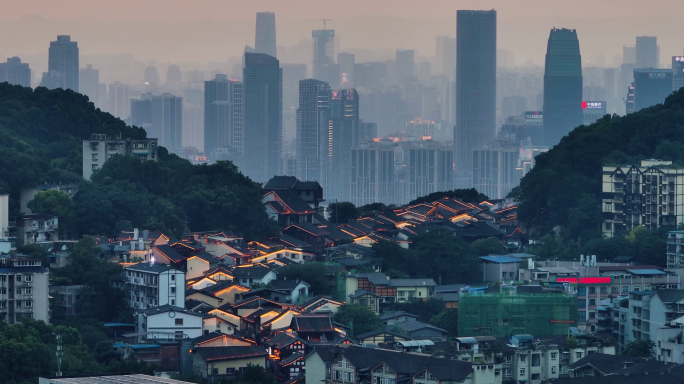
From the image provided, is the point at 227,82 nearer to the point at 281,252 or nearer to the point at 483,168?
the point at 483,168

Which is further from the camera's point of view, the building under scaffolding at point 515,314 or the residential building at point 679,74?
the residential building at point 679,74

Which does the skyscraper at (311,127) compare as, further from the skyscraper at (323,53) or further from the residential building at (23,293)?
the residential building at (23,293)

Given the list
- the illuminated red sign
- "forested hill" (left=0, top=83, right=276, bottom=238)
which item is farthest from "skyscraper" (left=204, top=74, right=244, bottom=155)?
the illuminated red sign

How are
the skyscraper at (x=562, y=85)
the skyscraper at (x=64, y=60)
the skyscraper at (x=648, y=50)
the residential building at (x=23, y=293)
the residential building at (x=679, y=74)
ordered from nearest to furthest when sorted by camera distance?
the residential building at (x=23, y=293)
the skyscraper at (x=64, y=60)
the residential building at (x=679, y=74)
the skyscraper at (x=562, y=85)
the skyscraper at (x=648, y=50)

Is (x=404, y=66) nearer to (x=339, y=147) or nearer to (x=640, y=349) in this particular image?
(x=339, y=147)

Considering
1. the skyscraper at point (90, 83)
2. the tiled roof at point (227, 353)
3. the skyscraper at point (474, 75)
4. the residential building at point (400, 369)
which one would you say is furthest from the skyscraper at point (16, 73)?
the residential building at point (400, 369)

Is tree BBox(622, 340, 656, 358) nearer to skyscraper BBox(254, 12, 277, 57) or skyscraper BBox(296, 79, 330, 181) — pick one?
skyscraper BBox(296, 79, 330, 181)
